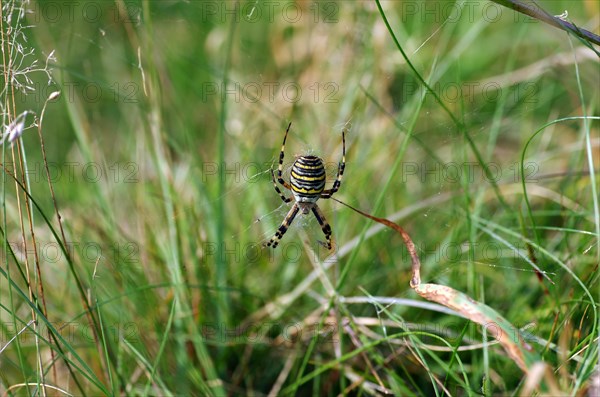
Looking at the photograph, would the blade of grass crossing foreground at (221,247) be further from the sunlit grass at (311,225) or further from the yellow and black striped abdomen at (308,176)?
the yellow and black striped abdomen at (308,176)

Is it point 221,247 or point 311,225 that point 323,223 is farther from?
point 221,247

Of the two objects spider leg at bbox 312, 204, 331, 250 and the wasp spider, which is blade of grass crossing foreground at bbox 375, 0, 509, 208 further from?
spider leg at bbox 312, 204, 331, 250

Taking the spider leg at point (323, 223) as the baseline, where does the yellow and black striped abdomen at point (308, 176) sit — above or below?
above

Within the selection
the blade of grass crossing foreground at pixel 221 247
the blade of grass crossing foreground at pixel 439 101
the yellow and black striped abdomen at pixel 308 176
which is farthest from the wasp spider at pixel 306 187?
the blade of grass crossing foreground at pixel 439 101

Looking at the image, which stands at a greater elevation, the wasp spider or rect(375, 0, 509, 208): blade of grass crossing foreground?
rect(375, 0, 509, 208): blade of grass crossing foreground

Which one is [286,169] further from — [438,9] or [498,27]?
[498,27]

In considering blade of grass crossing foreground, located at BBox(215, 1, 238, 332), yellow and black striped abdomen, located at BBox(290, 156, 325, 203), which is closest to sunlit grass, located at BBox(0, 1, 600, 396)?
blade of grass crossing foreground, located at BBox(215, 1, 238, 332)

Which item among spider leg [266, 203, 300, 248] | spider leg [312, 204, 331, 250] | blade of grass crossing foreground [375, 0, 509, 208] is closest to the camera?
blade of grass crossing foreground [375, 0, 509, 208]
